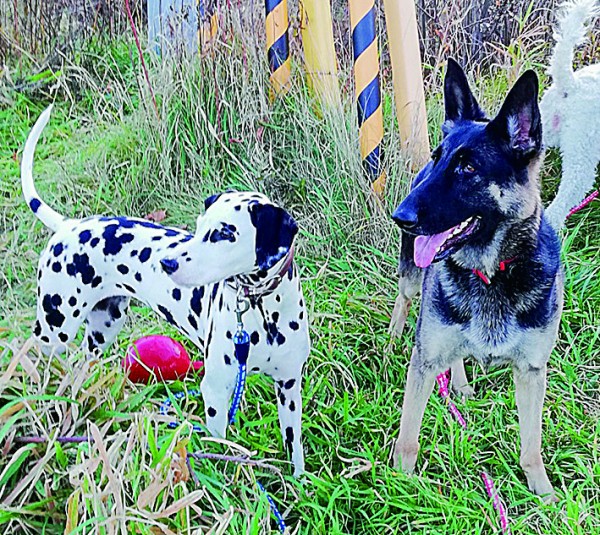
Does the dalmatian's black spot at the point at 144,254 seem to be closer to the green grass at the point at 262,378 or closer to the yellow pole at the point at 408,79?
the green grass at the point at 262,378

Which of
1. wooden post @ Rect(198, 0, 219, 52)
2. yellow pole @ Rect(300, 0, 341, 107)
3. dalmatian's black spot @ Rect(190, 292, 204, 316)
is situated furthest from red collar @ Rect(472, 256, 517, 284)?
wooden post @ Rect(198, 0, 219, 52)

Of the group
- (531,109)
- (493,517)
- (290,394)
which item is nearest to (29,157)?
(290,394)

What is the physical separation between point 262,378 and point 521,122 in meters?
1.55

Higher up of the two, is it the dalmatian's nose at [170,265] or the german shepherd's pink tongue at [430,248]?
the dalmatian's nose at [170,265]

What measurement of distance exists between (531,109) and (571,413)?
1494 millimetres

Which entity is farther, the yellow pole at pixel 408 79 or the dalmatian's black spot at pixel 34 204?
the yellow pole at pixel 408 79

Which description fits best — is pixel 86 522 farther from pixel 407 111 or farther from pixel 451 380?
pixel 407 111

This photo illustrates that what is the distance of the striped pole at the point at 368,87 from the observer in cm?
430

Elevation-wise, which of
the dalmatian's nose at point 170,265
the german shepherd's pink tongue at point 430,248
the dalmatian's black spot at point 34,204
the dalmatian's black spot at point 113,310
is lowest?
the dalmatian's black spot at point 113,310

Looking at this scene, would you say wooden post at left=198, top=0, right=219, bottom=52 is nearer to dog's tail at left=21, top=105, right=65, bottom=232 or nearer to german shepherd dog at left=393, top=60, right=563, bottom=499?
dog's tail at left=21, top=105, right=65, bottom=232

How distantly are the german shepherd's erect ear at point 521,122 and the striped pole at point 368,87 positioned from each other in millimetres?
1760

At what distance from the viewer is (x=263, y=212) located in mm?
2346

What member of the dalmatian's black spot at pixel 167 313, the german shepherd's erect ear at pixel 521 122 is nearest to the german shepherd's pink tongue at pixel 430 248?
the german shepherd's erect ear at pixel 521 122

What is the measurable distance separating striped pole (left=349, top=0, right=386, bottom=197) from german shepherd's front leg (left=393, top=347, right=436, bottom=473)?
1630 mm
